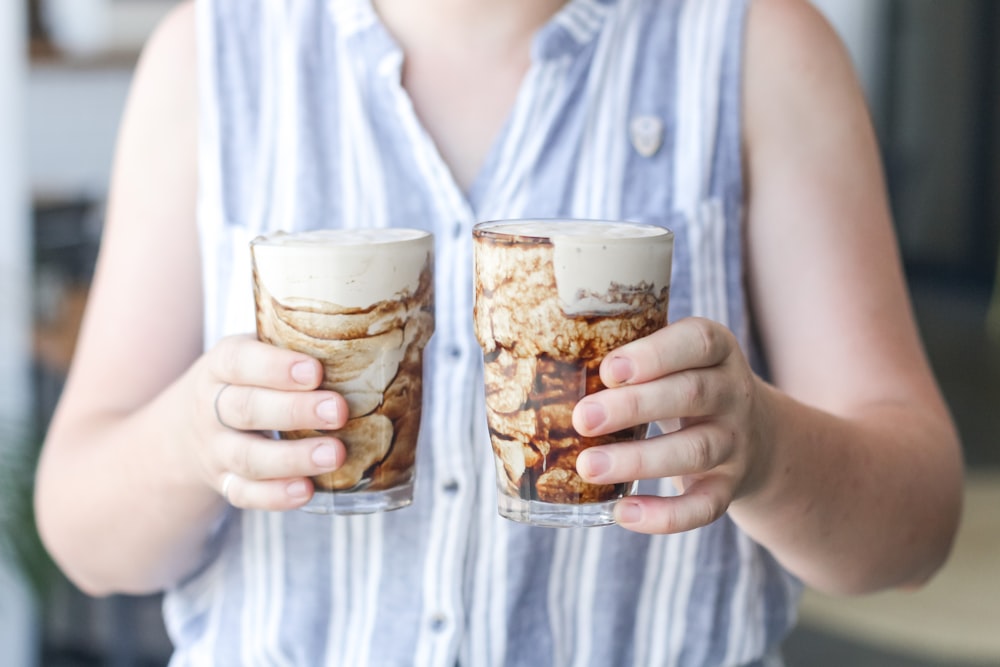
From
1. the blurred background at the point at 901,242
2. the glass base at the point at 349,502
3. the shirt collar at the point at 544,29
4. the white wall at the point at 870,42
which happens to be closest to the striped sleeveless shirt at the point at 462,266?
the shirt collar at the point at 544,29

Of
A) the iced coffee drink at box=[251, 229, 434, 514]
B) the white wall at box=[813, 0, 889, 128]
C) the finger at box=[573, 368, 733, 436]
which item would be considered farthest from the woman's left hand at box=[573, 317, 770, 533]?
the white wall at box=[813, 0, 889, 128]

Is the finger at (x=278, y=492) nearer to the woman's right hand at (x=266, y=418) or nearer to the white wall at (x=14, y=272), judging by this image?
the woman's right hand at (x=266, y=418)

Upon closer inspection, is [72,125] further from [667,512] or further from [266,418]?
[667,512]

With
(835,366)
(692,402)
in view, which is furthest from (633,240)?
(835,366)

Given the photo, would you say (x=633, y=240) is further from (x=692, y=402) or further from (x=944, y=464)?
(x=944, y=464)

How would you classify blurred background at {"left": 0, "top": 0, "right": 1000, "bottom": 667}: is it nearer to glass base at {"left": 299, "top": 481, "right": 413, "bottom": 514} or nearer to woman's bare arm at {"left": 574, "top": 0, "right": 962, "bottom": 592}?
glass base at {"left": 299, "top": 481, "right": 413, "bottom": 514}

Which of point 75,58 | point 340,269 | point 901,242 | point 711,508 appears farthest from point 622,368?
point 901,242

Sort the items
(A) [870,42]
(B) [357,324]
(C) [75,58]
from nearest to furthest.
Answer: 1. (B) [357,324]
2. (C) [75,58]
3. (A) [870,42]
